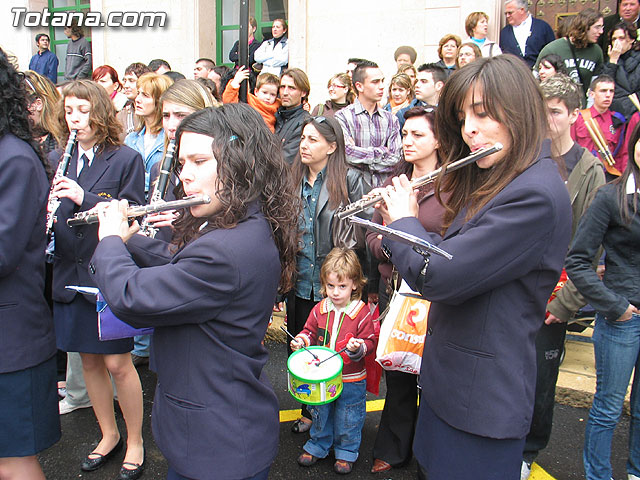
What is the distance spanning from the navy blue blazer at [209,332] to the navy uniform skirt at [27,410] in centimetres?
82

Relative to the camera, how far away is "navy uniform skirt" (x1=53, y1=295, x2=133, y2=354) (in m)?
3.09

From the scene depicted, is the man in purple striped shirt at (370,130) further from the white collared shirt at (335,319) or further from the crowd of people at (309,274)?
the white collared shirt at (335,319)

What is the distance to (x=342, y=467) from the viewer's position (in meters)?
3.25

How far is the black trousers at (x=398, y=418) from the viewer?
126 inches

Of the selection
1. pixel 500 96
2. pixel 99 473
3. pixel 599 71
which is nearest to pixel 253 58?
pixel 599 71

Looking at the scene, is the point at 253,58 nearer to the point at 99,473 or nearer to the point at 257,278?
the point at 99,473

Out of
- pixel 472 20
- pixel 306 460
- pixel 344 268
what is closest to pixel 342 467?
pixel 306 460

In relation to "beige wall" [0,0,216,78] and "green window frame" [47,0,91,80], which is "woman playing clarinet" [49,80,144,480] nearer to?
"beige wall" [0,0,216,78]

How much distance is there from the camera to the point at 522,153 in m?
1.79

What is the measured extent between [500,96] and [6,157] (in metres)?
1.92

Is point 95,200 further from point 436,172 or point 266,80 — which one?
point 266,80

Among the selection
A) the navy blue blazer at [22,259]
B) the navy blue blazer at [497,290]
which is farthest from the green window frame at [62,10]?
the navy blue blazer at [497,290]

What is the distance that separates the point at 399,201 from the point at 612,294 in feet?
4.98

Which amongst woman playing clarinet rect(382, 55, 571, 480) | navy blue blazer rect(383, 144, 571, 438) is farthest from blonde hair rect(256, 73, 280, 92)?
navy blue blazer rect(383, 144, 571, 438)
